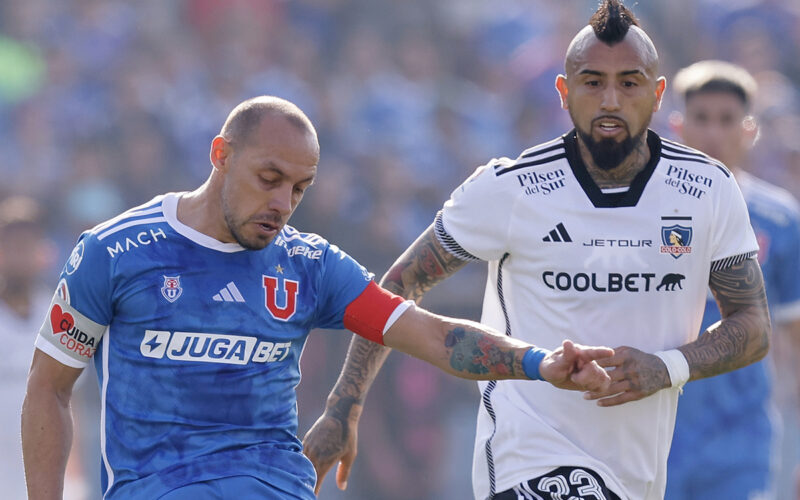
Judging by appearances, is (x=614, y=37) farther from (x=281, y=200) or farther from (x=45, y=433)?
(x=45, y=433)

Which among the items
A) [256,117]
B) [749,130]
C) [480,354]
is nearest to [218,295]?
[256,117]

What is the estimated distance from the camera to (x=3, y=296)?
870 cm

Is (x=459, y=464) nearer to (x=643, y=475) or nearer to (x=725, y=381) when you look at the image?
(x=725, y=381)

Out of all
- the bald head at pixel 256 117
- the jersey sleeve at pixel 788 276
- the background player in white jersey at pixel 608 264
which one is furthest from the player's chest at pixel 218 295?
the jersey sleeve at pixel 788 276

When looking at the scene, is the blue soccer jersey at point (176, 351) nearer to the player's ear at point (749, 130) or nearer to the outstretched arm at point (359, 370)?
the outstretched arm at point (359, 370)

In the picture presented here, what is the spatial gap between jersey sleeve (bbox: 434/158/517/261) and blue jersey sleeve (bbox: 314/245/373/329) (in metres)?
0.59

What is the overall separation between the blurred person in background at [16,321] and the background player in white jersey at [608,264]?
387 centimetres

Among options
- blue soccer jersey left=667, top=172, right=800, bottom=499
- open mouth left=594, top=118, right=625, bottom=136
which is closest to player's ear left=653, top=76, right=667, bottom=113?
open mouth left=594, top=118, right=625, bottom=136

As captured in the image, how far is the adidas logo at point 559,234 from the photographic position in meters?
5.16

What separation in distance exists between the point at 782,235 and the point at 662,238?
2.31 m

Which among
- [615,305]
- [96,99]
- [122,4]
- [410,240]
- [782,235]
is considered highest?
[122,4]

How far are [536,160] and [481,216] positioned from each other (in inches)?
12.8

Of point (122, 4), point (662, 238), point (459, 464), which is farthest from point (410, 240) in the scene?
point (662, 238)

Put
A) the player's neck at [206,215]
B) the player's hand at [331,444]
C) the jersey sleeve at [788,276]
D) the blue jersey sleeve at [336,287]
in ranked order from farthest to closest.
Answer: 1. the jersey sleeve at [788,276]
2. the player's hand at [331,444]
3. the blue jersey sleeve at [336,287]
4. the player's neck at [206,215]
